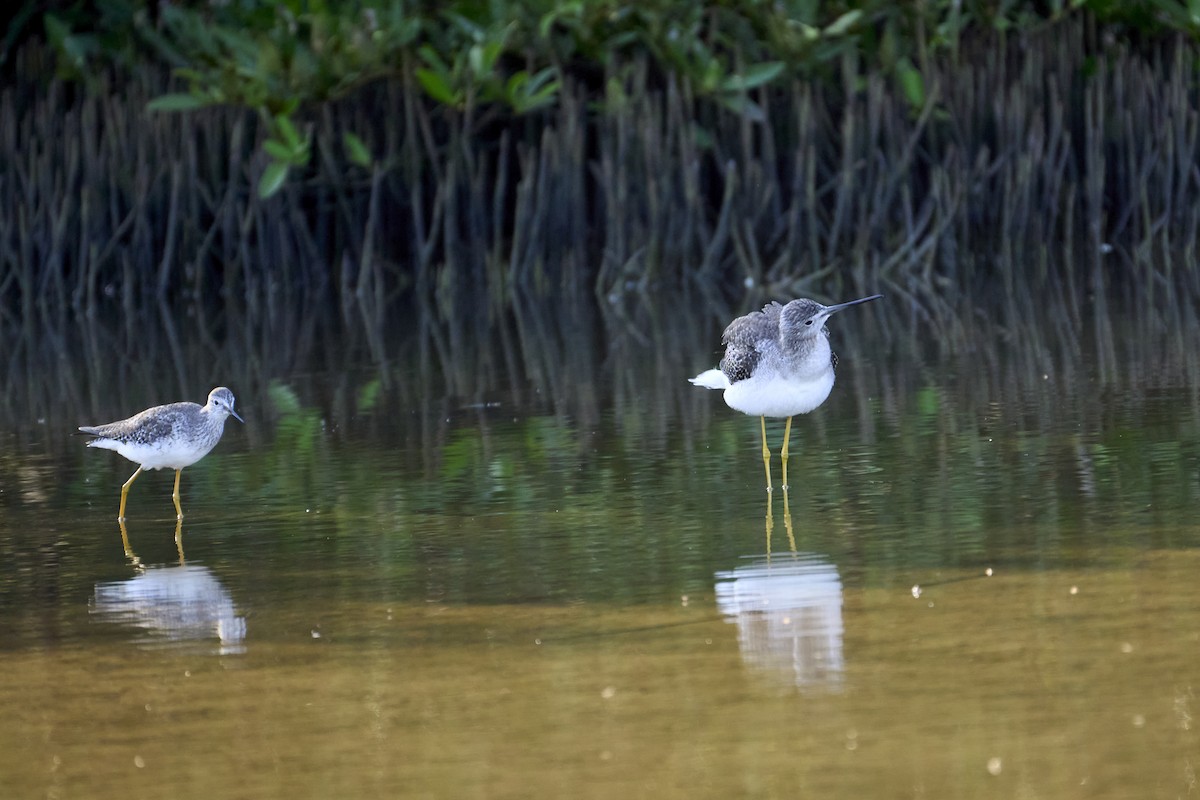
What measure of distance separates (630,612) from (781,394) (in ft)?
6.22

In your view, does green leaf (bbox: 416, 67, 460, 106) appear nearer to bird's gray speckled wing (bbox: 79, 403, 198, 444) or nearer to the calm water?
the calm water

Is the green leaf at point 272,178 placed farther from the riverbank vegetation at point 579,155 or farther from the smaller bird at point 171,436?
the smaller bird at point 171,436

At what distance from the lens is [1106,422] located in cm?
679

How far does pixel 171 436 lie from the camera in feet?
20.8

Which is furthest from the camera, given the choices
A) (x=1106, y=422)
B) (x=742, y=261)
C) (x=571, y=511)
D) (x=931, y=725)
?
(x=742, y=261)

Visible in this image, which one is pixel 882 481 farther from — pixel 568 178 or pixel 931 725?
pixel 568 178

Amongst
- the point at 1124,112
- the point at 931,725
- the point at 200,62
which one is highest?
the point at 200,62

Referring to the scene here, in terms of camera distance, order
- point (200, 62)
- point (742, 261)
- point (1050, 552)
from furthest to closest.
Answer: point (200, 62) → point (742, 261) → point (1050, 552)

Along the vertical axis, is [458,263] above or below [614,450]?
above

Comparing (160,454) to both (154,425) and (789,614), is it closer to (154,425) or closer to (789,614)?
(154,425)

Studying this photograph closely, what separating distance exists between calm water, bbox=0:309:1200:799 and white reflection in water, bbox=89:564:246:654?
0.01 m

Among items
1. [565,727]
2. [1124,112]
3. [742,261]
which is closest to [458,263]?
[742,261]

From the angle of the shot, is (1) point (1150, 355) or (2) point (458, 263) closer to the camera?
(1) point (1150, 355)

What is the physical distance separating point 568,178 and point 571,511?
368 inches
